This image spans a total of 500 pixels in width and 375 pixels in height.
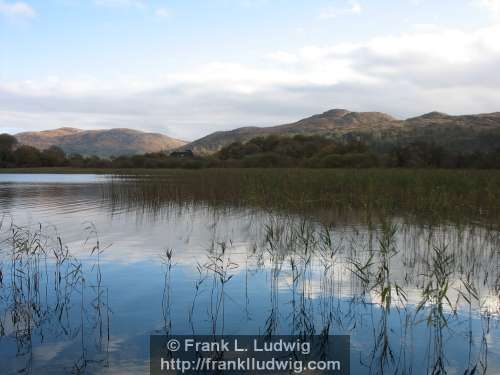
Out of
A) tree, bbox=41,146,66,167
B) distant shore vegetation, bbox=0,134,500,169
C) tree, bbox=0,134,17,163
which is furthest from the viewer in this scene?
tree, bbox=41,146,66,167

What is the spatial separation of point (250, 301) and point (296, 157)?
65144mm

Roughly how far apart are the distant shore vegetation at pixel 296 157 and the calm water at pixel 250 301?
32.3 meters

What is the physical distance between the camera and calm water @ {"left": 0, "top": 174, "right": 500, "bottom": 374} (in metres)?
5.10

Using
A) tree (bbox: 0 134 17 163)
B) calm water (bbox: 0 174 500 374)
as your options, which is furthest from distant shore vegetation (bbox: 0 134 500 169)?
calm water (bbox: 0 174 500 374)

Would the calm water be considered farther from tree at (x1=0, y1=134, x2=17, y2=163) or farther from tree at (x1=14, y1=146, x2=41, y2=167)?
tree at (x1=0, y1=134, x2=17, y2=163)

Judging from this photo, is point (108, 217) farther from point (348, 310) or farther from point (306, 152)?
point (306, 152)

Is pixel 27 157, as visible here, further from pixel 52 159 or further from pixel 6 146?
pixel 6 146

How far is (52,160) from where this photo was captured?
87.1m

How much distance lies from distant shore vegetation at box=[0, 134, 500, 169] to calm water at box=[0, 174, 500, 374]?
32.3m

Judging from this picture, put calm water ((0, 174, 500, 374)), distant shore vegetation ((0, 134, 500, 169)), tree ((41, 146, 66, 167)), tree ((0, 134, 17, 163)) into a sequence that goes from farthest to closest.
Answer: tree ((41, 146, 66, 167))
tree ((0, 134, 17, 163))
distant shore vegetation ((0, 134, 500, 169))
calm water ((0, 174, 500, 374))

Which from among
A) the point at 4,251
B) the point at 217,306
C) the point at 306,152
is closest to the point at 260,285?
the point at 217,306

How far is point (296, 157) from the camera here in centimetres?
7138

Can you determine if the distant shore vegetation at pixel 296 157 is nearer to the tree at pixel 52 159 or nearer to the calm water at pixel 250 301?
the tree at pixel 52 159

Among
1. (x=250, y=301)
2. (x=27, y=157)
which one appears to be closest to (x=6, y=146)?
(x=27, y=157)
